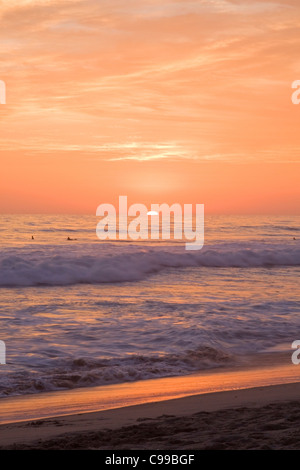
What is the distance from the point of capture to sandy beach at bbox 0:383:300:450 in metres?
4.82

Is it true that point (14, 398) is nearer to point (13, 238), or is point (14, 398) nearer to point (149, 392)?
point (149, 392)

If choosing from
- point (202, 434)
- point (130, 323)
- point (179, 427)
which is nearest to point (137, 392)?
point (179, 427)

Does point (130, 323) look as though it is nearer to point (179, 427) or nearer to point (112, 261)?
point (179, 427)

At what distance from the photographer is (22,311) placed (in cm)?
1454

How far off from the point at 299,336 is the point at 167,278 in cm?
1386

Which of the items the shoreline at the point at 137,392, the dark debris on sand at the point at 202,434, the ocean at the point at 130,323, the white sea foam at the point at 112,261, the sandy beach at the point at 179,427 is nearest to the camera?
the dark debris on sand at the point at 202,434

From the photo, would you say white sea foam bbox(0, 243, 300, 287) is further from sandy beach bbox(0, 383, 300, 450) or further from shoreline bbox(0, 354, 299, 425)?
sandy beach bbox(0, 383, 300, 450)

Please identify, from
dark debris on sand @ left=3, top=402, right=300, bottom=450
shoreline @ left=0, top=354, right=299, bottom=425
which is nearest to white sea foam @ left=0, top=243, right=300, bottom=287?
shoreline @ left=0, top=354, right=299, bottom=425

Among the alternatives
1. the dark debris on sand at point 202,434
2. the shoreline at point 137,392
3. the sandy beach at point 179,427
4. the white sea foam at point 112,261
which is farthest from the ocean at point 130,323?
the dark debris on sand at point 202,434

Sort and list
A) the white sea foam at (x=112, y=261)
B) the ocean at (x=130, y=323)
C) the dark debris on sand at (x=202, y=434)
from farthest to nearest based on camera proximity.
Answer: the white sea foam at (x=112, y=261)
the ocean at (x=130, y=323)
the dark debris on sand at (x=202, y=434)

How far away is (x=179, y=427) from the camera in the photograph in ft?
17.7

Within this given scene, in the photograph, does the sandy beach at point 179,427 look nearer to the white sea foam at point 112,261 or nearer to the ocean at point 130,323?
the ocean at point 130,323

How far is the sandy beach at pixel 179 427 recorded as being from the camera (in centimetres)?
482
